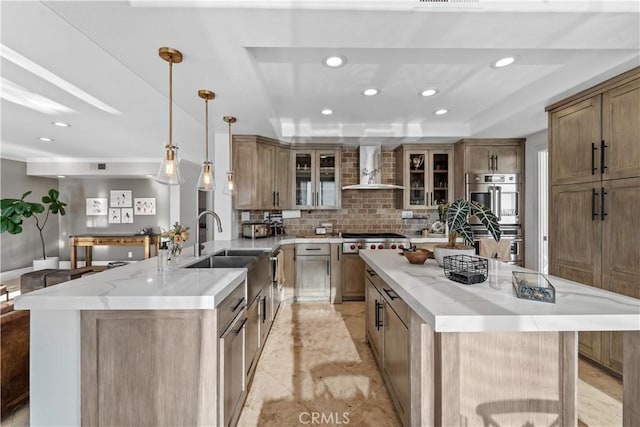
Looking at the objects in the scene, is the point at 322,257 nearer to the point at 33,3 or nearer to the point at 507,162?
the point at 507,162

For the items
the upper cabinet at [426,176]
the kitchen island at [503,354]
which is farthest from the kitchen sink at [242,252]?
the upper cabinet at [426,176]

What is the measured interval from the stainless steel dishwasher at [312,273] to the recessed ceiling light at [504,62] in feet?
9.30

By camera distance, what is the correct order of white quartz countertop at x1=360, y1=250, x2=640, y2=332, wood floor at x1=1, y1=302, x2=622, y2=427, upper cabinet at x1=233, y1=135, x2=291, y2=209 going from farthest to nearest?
upper cabinet at x1=233, y1=135, x2=291, y2=209
wood floor at x1=1, y1=302, x2=622, y2=427
white quartz countertop at x1=360, y1=250, x2=640, y2=332

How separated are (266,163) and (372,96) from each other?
1721 millimetres

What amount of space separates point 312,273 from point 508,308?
3.07 meters

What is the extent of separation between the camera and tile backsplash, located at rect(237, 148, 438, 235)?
461 centimetres

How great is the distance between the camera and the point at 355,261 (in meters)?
4.01

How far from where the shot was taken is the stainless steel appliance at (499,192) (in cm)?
395

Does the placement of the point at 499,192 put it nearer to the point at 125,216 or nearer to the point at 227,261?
the point at 227,261

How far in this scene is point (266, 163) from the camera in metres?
3.88

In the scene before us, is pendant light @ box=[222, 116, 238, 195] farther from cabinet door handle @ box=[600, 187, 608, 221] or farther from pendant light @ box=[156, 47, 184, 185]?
cabinet door handle @ box=[600, 187, 608, 221]

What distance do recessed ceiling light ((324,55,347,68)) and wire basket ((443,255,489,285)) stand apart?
163 centimetres

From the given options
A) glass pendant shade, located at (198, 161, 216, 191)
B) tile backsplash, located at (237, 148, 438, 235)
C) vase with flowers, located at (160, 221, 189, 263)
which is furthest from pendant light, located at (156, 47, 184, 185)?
tile backsplash, located at (237, 148, 438, 235)

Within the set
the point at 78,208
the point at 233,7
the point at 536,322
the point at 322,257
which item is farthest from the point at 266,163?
the point at 78,208
